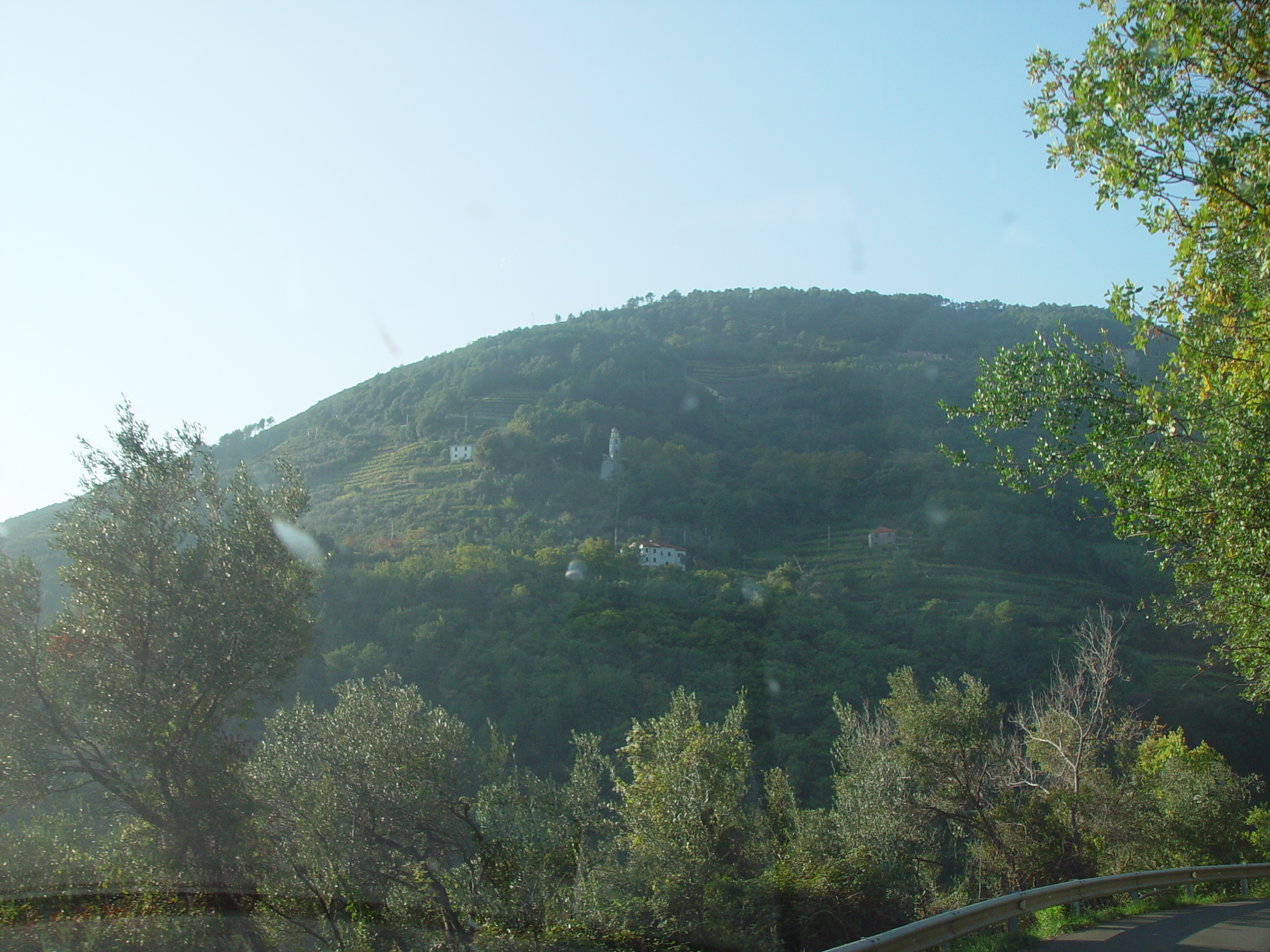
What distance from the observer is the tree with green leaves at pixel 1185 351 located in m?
6.02

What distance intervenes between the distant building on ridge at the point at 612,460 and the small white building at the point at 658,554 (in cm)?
1696

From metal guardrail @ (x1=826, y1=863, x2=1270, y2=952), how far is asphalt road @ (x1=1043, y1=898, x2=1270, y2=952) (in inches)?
11.3

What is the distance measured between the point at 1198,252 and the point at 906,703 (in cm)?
997

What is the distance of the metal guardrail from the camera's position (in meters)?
5.24

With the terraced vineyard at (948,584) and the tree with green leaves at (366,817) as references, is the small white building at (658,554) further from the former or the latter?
the tree with green leaves at (366,817)

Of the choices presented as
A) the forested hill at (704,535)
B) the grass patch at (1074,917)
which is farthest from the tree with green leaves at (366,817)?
the forested hill at (704,535)

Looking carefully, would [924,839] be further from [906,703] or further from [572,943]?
[572,943]

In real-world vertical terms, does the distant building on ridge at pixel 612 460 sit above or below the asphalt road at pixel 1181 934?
above

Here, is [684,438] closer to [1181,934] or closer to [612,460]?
[612,460]

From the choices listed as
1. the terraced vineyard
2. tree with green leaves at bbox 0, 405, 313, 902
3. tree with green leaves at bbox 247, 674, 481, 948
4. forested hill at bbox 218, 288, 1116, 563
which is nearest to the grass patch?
tree with green leaves at bbox 247, 674, 481, 948

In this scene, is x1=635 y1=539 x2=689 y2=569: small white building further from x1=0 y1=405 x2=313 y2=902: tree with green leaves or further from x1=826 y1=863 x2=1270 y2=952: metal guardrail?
x1=0 y1=405 x2=313 y2=902: tree with green leaves

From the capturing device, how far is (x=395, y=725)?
33.9ft

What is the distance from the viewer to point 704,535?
7844 cm

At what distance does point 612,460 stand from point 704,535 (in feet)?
50.5
